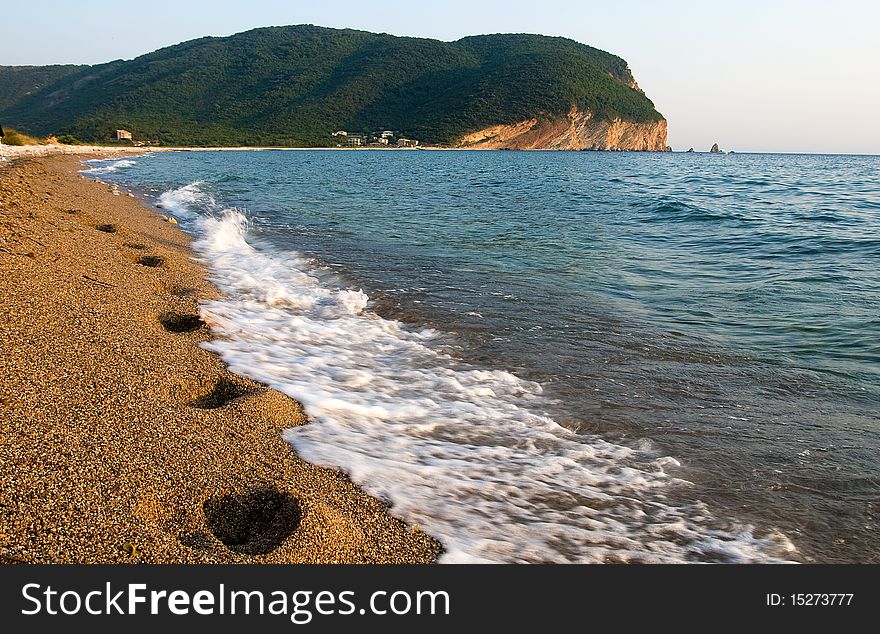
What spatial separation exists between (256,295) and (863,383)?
7353 millimetres

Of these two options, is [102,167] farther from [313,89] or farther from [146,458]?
[313,89]

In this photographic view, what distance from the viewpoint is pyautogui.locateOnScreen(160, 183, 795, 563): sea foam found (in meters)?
3.24

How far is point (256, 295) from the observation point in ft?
26.6

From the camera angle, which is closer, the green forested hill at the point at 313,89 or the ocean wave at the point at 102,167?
the ocean wave at the point at 102,167

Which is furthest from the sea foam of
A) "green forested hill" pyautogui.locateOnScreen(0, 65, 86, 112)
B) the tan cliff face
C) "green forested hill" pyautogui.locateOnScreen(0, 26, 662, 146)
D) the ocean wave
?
"green forested hill" pyautogui.locateOnScreen(0, 65, 86, 112)

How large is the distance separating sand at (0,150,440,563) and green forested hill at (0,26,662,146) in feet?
403

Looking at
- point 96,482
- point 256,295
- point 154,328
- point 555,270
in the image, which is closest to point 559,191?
point 555,270

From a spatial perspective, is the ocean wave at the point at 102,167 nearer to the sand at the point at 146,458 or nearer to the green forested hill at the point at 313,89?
the sand at the point at 146,458

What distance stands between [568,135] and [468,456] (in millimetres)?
161710

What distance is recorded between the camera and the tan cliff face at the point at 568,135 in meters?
142

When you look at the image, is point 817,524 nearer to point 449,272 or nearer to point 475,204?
point 449,272

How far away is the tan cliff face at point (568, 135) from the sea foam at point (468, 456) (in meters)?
140

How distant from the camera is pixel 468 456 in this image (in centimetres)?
410

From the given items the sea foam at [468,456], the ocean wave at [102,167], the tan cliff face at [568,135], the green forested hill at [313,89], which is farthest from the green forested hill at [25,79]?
the sea foam at [468,456]
